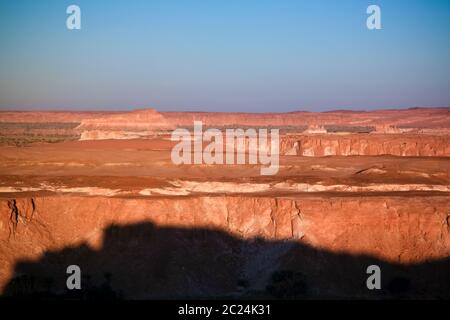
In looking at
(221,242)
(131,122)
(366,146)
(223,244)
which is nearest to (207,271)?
(223,244)

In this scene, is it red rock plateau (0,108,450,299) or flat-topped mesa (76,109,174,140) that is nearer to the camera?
red rock plateau (0,108,450,299)

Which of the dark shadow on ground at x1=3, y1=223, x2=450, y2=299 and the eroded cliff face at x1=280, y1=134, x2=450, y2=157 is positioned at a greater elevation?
the eroded cliff face at x1=280, y1=134, x2=450, y2=157

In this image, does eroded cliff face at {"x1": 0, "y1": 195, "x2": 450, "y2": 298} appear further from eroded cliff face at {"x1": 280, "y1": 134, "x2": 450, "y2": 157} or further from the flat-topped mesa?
the flat-topped mesa

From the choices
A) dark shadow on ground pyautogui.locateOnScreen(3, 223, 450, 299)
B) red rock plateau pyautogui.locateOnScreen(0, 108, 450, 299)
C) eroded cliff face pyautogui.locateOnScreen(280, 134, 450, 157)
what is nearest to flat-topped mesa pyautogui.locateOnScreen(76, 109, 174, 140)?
eroded cliff face pyautogui.locateOnScreen(280, 134, 450, 157)

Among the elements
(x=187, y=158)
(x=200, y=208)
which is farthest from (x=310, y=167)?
(x=200, y=208)

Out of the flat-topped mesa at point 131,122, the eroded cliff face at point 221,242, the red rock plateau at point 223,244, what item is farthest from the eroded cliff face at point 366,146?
the flat-topped mesa at point 131,122
